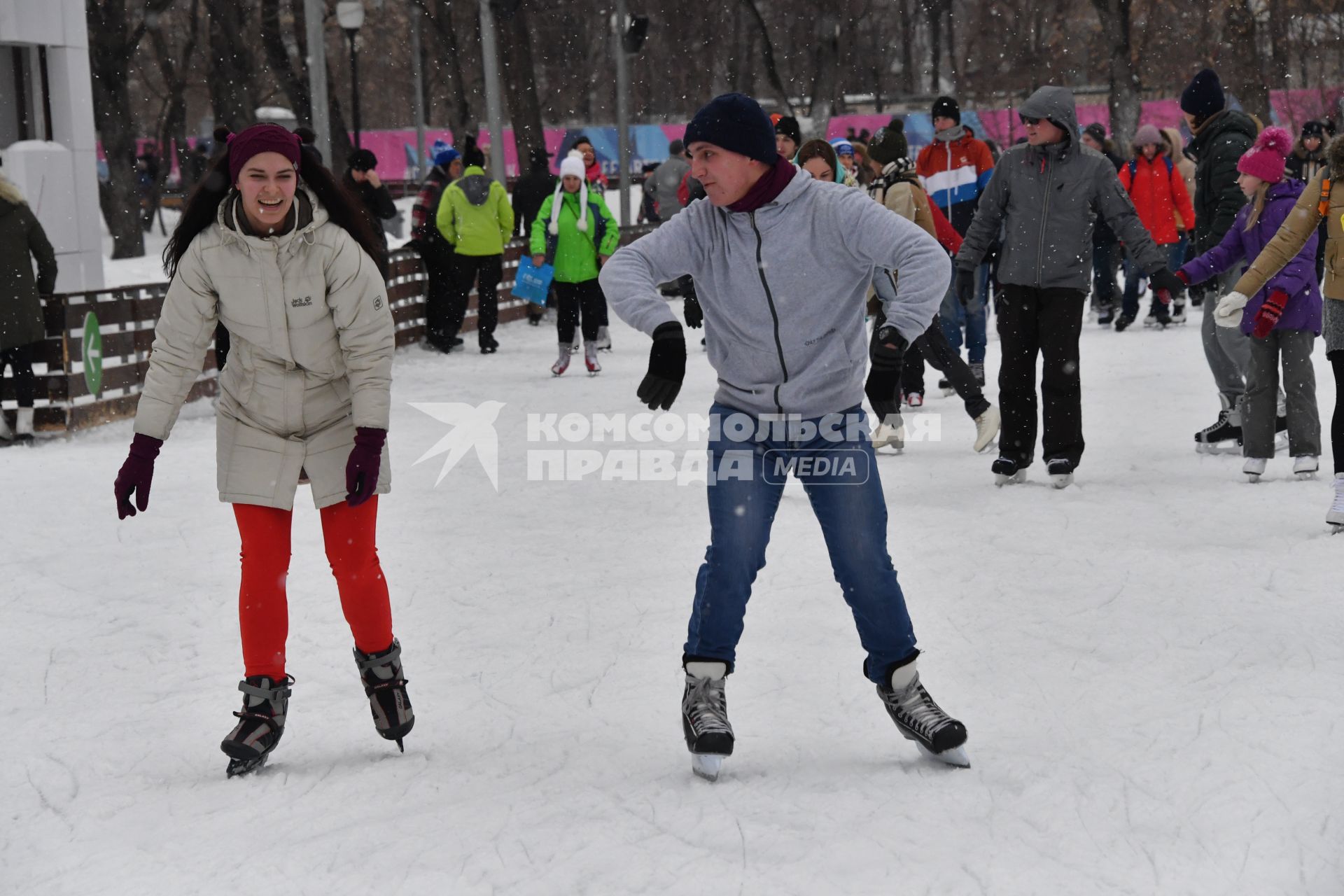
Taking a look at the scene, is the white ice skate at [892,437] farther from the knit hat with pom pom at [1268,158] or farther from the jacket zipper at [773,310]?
the jacket zipper at [773,310]

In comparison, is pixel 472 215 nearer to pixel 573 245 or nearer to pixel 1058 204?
pixel 573 245

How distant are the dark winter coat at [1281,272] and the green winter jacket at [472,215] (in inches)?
332

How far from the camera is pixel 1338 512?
6293mm

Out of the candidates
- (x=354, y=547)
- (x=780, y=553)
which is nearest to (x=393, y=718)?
(x=354, y=547)

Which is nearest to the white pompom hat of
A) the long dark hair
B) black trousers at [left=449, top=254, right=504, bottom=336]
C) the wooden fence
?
black trousers at [left=449, top=254, right=504, bottom=336]

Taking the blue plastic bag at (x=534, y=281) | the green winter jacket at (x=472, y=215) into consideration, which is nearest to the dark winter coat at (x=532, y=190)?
the green winter jacket at (x=472, y=215)

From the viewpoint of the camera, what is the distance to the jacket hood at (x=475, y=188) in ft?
47.4

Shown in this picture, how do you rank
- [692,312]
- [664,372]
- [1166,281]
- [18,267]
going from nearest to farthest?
[664,372], [692,312], [1166,281], [18,267]

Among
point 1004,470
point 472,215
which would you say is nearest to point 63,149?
point 472,215

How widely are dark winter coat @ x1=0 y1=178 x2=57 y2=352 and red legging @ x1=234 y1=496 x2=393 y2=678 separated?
6.06 m

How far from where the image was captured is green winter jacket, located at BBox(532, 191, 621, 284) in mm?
12734

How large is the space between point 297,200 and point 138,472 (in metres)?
0.75

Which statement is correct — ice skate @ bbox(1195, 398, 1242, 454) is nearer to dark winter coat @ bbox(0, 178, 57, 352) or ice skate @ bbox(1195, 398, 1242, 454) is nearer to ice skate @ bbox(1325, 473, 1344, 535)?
ice skate @ bbox(1325, 473, 1344, 535)

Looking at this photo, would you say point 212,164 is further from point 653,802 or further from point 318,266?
point 653,802
